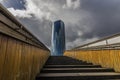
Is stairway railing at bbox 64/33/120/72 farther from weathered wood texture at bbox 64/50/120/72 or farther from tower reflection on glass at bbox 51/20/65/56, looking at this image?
tower reflection on glass at bbox 51/20/65/56

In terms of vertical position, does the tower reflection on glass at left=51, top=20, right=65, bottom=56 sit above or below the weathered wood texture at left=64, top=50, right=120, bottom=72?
above

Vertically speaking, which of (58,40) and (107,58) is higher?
(58,40)

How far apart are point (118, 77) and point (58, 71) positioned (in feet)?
4.53

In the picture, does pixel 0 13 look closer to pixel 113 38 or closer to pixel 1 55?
pixel 1 55

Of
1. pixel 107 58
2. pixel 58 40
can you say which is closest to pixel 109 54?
pixel 107 58

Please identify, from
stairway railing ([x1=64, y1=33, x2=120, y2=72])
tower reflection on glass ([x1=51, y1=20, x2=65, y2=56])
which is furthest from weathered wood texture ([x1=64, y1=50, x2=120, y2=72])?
tower reflection on glass ([x1=51, y1=20, x2=65, y2=56])

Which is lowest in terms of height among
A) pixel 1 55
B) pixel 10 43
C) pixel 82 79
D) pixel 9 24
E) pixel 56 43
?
pixel 82 79

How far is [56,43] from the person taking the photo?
58844mm

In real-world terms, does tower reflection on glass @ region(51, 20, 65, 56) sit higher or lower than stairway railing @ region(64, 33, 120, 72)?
higher

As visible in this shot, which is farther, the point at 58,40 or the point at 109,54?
the point at 58,40

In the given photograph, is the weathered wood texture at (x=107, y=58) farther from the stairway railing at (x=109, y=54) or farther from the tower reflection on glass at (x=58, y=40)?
the tower reflection on glass at (x=58, y=40)

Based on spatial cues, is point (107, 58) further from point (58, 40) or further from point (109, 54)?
point (58, 40)

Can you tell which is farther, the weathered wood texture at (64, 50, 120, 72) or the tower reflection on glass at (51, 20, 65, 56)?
the tower reflection on glass at (51, 20, 65, 56)

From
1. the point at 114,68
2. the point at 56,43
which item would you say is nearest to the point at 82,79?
the point at 114,68
